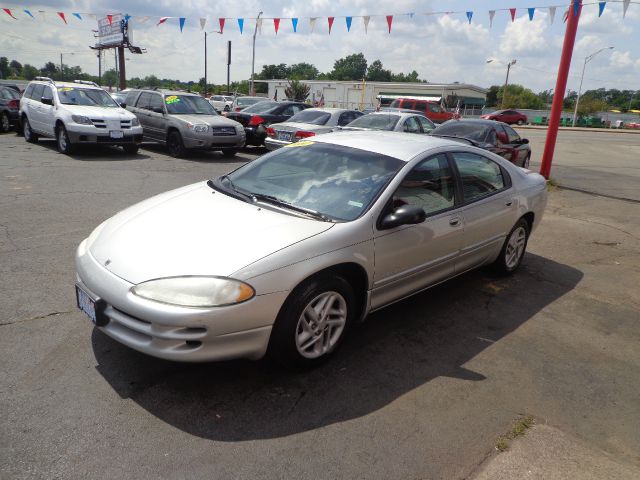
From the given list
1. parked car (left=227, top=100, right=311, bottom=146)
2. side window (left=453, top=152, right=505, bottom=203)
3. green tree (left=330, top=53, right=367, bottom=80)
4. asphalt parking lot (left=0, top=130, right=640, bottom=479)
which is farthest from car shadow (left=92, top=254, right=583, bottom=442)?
green tree (left=330, top=53, right=367, bottom=80)

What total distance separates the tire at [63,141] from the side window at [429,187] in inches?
410

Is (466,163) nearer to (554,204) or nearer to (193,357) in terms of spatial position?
(193,357)

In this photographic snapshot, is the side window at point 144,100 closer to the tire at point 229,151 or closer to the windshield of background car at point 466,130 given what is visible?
the tire at point 229,151

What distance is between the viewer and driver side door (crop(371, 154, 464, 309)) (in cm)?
364

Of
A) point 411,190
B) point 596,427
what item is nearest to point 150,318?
point 411,190

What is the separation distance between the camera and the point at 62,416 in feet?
9.03

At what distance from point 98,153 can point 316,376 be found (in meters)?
11.5

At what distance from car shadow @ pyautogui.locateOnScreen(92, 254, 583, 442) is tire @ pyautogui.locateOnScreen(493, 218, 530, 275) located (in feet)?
2.74

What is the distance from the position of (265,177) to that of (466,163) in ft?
6.08

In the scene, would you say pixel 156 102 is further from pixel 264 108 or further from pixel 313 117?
pixel 313 117

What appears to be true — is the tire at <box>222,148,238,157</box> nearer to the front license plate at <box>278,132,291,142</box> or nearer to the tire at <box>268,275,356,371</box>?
the front license plate at <box>278,132,291,142</box>

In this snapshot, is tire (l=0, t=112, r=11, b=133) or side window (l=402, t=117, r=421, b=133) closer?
side window (l=402, t=117, r=421, b=133)

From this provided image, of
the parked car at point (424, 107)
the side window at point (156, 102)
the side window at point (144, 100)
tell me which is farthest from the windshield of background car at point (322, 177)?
the parked car at point (424, 107)

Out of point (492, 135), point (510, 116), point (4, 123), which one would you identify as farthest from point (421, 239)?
point (510, 116)
